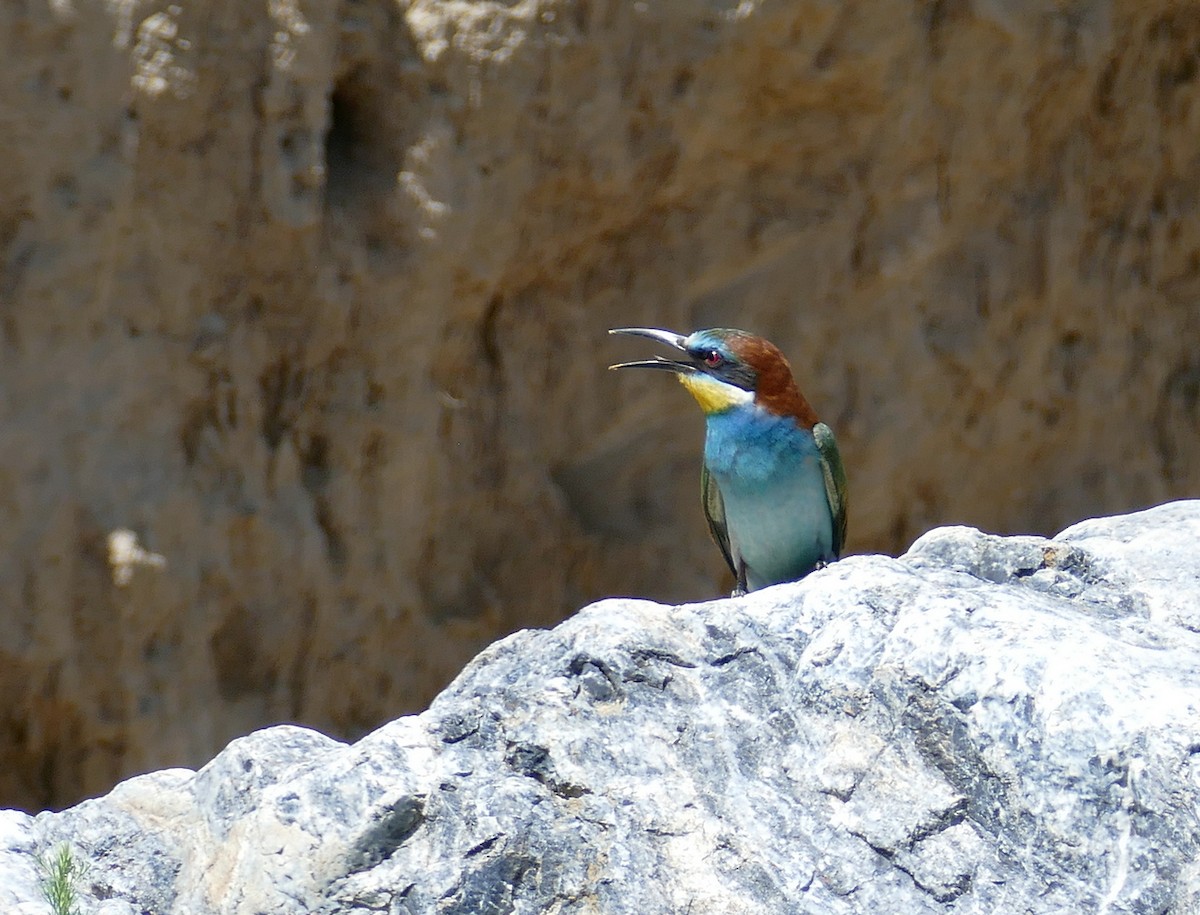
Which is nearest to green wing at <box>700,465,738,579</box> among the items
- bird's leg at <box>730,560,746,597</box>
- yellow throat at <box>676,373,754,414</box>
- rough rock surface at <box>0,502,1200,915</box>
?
bird's leg at <box>730,560,746,597</box>

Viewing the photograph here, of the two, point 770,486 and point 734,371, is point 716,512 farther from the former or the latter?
point 734,371

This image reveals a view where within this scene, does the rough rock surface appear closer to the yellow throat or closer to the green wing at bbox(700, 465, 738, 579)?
the yellow throat

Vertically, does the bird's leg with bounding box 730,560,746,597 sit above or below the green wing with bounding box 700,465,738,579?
below

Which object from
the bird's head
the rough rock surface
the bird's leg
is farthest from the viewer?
the bird's leg

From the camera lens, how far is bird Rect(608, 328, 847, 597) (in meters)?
3.57

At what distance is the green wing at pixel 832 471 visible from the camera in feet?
12.1

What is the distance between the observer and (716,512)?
392 cm

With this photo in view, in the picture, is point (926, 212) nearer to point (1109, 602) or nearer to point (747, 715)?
point (1109, 602)

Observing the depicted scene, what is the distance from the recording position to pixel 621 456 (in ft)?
17.0

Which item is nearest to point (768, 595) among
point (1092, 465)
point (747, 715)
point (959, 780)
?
point (747, 715)

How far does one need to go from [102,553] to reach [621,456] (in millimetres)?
1750

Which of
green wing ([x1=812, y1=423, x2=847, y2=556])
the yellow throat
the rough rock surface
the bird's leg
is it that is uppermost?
the yellow throat

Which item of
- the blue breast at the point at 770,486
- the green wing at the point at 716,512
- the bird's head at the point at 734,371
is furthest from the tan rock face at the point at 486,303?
the blue breast at the point at 770,486

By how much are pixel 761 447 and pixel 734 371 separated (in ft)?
0.61
